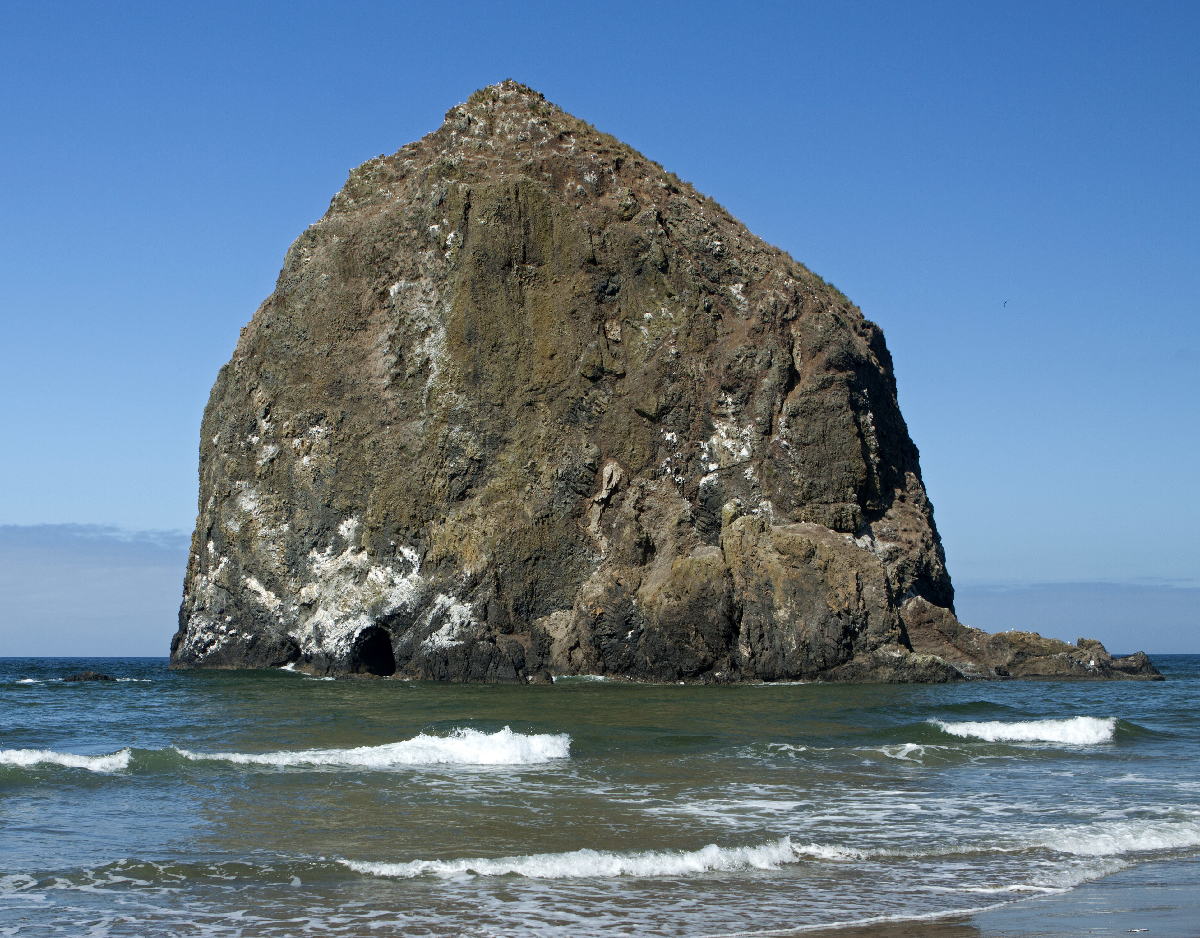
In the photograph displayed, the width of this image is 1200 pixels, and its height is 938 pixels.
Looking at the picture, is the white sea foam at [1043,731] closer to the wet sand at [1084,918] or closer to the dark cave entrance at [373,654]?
the wet sand at [1084,918]

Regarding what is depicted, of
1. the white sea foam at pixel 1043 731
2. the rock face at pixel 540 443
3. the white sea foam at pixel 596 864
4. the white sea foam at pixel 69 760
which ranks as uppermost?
the rock face at pixel 540 443

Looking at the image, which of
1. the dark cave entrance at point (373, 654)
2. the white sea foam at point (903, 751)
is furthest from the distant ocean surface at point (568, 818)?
the dark cave entrance at point (373, 654)

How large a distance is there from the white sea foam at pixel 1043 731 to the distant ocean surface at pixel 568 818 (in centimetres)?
7

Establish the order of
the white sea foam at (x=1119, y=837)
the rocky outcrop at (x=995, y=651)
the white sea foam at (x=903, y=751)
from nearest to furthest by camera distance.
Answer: the white sea foam at (x=1119, y=837) < the white sea foam at (x=903, y=751) < the rocky outcrop at (x=995, y=651)

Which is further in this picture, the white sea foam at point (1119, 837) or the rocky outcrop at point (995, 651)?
the rocky outcrop at point (995, 651)

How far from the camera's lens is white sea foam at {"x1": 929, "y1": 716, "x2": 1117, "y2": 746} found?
20156mm

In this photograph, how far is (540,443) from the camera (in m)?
41.3

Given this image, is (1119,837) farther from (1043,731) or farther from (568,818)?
(1043,731)

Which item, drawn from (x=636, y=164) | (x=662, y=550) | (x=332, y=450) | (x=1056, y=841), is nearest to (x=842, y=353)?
(x=662, y=550)

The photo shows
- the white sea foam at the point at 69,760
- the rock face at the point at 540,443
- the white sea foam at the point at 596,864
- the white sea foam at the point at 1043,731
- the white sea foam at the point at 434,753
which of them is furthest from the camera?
the rock face at the point at 540,443

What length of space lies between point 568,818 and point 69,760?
28.3 ft

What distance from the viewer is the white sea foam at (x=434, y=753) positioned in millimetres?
16391

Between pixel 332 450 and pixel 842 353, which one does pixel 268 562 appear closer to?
pixel 332 450

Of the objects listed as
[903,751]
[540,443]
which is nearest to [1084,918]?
[903,751]
